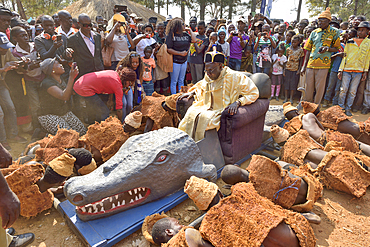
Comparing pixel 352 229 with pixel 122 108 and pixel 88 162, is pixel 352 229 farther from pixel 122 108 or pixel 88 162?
pixel 122 108

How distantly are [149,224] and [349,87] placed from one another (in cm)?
676

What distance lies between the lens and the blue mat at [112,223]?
1934 mm

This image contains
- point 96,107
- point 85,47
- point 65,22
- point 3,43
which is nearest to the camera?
point 3,43

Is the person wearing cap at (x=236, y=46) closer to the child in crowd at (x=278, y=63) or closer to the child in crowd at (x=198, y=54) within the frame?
the child in crowd at (x=198, y=54)

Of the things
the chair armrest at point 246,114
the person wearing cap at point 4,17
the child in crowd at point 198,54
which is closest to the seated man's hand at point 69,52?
the person wearing cap at point 4,17

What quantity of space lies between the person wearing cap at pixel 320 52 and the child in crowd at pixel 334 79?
2.26 ft

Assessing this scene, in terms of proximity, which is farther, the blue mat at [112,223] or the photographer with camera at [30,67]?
the photographer with camera at [30,67]

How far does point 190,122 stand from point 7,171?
2212 millimetres

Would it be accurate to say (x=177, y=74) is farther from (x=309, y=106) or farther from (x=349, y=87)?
(x=349, y=87)

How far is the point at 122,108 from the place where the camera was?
163 inches

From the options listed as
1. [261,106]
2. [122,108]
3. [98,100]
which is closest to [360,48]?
[261,106]

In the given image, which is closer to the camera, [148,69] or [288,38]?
[148,69]

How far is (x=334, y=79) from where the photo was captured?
6652 mm

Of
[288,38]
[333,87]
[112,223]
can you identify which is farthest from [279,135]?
[288,38]
